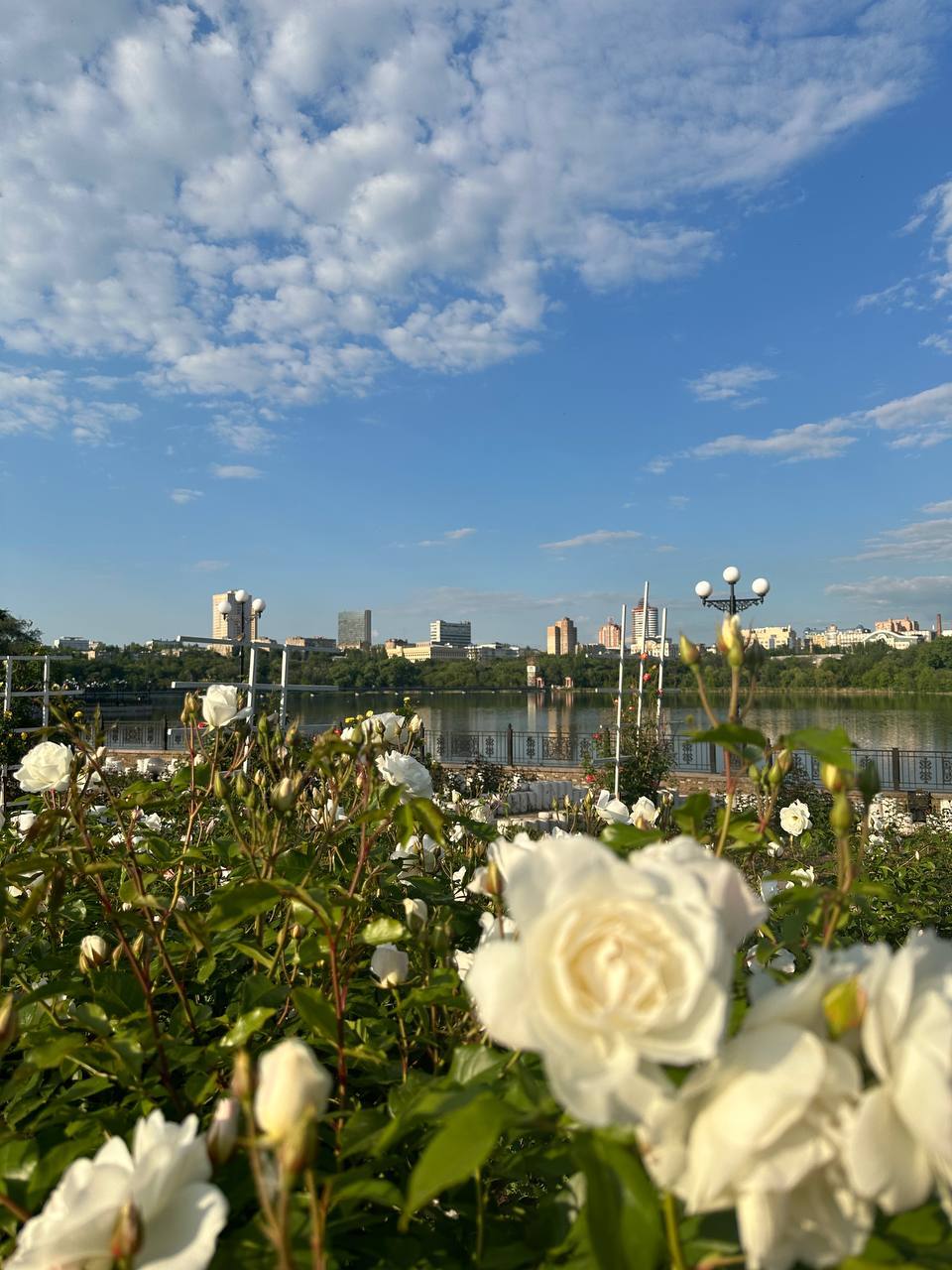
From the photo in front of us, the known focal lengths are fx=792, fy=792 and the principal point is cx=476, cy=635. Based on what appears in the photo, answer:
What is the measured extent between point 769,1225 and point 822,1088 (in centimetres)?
7

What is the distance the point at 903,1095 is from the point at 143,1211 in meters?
0.45

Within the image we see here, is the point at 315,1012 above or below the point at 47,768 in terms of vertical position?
below

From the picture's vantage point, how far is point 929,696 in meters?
36.0

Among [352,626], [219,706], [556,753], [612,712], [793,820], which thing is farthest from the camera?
[352,626]

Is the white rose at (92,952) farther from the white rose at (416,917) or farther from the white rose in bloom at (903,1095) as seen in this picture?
the white rose in bloom at (903,1095)

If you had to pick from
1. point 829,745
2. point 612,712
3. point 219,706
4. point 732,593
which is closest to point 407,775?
point 219,706

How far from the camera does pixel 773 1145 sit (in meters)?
0.40

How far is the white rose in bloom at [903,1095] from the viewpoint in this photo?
1.26ft

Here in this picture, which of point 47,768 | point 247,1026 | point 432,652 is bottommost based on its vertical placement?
point 247,1026

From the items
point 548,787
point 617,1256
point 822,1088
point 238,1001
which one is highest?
point 822,1088

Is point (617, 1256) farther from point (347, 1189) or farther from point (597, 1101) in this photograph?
point (347, 1189)

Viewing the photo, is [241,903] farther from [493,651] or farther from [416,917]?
[493,651]

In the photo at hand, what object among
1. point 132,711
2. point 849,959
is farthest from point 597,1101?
point 132,711

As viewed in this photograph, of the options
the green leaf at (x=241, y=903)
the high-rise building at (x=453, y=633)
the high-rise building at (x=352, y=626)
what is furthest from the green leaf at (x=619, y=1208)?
the high-rise building at (x=453, y=633)
